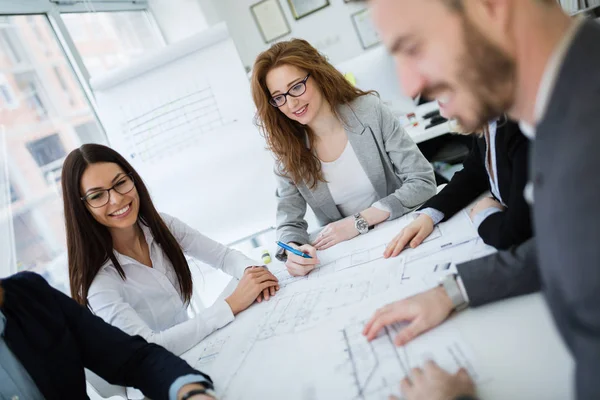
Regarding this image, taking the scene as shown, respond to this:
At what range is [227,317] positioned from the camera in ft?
3.78

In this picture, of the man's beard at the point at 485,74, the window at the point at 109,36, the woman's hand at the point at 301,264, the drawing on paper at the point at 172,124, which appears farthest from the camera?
the window at the point at 109,36

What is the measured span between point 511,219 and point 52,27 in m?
2.84

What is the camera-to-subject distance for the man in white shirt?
38 cm

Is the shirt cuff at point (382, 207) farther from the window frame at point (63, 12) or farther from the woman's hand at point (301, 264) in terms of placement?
the window frame at point (63, 12)

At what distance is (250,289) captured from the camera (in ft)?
3.92

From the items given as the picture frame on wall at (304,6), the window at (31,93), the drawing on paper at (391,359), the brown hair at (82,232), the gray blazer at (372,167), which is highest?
the picture frame on wall at (304,6)

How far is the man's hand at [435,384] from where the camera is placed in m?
0.56

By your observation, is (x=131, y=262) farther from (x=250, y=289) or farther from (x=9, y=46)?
(x=9, y=46)

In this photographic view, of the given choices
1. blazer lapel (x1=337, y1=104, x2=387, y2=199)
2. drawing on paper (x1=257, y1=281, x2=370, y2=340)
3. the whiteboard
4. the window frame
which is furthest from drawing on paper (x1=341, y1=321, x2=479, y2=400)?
the window frame

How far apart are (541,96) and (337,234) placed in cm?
97

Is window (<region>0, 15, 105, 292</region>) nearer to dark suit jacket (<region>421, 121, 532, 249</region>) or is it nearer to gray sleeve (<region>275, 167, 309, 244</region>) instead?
gray sleeve (<region>275, 167, 309, 244</region>)

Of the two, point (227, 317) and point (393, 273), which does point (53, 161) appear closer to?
point (227, 317)

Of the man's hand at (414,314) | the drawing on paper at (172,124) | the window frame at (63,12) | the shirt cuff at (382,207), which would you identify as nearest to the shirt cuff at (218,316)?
the man's hand at (414,314)

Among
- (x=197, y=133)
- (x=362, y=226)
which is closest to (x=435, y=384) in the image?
(x=362, y=226)
